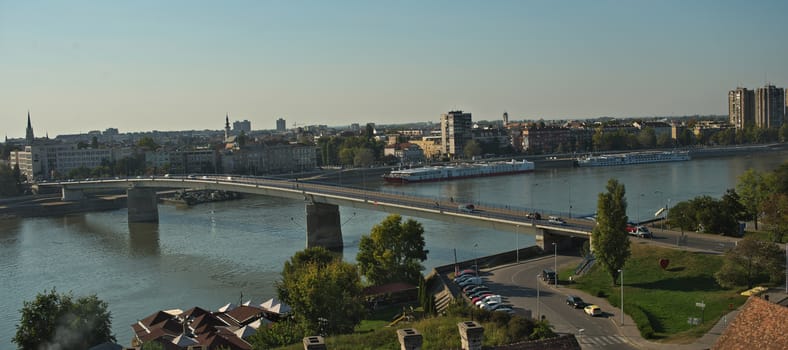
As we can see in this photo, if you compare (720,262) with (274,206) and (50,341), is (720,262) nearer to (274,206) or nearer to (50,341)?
(50,341)

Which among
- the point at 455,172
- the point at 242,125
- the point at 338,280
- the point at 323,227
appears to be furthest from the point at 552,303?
the point at 242,125

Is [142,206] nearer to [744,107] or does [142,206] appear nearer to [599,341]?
[599,341]

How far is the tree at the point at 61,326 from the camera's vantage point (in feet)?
38.5

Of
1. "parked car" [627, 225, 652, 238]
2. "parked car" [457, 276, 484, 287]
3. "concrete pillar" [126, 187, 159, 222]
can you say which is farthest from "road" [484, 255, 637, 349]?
"concrete pillar" [126, 187, 159, 222]

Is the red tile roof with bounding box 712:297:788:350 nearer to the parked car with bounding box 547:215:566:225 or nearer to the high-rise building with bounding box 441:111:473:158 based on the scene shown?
the parked car with bounding box 547:215:566:225

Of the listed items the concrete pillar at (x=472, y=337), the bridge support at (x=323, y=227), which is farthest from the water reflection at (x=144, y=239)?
the concrete pillar at (x=472, y=337)

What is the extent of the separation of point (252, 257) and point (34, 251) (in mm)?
8381

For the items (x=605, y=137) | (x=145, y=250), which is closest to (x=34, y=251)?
(x=145, y=250)

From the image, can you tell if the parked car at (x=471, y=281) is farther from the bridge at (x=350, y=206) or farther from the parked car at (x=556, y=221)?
the parked car at (x=556, y=221)

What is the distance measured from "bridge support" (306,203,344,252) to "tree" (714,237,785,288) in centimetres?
1294

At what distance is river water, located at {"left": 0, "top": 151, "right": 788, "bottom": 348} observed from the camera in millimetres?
17812

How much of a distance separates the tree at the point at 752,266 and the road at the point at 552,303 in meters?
1.97

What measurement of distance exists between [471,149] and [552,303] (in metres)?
55.0

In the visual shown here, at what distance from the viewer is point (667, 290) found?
13.0 metres
